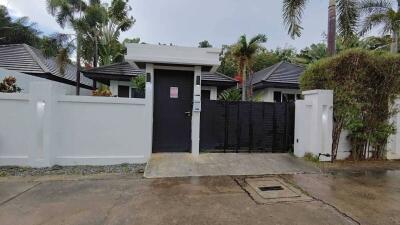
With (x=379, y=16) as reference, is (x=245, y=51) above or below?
below

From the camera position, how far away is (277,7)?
37.3ft

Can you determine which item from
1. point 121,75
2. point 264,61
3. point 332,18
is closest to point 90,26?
point 121,75

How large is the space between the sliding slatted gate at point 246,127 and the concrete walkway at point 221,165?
37 cm

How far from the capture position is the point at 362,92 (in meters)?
7.43

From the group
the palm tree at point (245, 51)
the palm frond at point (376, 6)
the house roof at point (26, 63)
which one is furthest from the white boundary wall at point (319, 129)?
the house roof at point (26, 63)

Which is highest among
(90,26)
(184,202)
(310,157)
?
(90,26)

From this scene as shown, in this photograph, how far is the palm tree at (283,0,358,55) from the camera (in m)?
9.52

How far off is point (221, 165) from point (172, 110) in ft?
6.86

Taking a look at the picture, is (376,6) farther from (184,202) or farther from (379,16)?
(184,202)

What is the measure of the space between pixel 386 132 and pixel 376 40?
536 inches

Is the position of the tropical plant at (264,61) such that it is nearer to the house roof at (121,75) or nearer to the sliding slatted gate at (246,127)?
the house roof at (121,75)

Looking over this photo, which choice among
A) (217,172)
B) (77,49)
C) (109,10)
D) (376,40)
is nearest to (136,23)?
(109,10)

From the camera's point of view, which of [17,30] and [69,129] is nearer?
[69,129]

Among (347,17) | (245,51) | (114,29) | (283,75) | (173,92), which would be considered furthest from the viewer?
(114,29)
